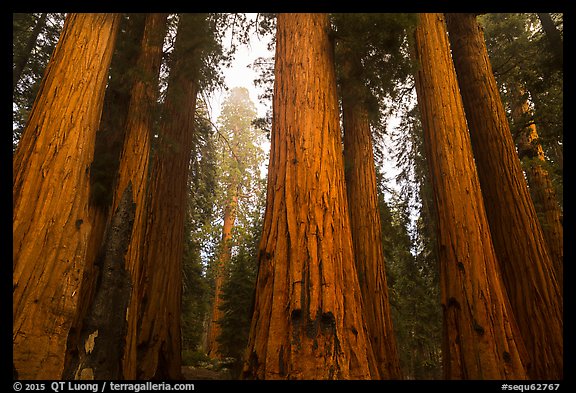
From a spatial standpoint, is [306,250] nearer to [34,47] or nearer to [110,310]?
[110,310]

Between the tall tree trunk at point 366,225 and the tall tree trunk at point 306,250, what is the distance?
8.71 ft

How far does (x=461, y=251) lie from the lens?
347 cm

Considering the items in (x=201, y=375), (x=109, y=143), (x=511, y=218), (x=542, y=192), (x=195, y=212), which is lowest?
(x=201, y=375)

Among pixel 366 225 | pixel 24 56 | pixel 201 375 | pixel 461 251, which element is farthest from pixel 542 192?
pixel 24 56

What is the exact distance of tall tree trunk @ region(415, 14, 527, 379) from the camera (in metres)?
3.04

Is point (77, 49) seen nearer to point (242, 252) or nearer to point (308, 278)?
point (308, 278)

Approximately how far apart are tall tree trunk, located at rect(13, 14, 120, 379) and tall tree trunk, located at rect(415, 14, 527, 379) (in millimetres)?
3607

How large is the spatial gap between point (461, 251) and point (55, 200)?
3.97m

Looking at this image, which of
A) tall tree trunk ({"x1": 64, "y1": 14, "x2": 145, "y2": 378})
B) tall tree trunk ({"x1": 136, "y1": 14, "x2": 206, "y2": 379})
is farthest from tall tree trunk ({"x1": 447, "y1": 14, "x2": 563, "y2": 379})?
tall tree trunk ({"x1": 64, "y1": 14, "x2": 145, "y2": 378})

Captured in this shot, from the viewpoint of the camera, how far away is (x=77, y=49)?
3539 mm

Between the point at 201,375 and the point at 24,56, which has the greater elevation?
the point at 24,56

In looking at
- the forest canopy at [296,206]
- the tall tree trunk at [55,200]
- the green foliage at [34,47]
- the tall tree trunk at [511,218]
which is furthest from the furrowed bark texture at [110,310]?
the green foliage at [34,47]

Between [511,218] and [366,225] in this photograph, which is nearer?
[511,218]
